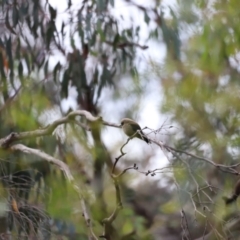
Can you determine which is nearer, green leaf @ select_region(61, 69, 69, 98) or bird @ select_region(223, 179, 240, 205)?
bird @ select_region(223, 179, 240, 205)

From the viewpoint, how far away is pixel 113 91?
4.32 metres

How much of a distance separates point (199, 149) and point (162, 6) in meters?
0.89

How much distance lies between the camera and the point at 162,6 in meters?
4.01

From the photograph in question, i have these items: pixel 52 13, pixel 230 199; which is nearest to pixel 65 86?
A: pixel 52 13

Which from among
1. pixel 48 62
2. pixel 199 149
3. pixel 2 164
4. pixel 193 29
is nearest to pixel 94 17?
pixel 48 62

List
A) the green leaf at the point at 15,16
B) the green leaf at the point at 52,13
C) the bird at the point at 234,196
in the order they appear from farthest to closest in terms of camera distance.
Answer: the green leaf at the point at 52,13 → the green leaf at the point at 15,16 → the bird at the point at 234,196

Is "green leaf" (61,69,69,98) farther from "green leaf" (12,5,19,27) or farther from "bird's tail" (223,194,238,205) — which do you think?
"bird's tail" (223,194,238,205)

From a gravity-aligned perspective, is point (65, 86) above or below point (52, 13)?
below

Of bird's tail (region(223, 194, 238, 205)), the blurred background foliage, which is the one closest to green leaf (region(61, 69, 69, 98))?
the blurred background foliage

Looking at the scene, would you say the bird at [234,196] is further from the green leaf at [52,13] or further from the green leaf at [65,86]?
the green leaf at [52,13]

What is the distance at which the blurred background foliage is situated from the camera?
11.5 ft

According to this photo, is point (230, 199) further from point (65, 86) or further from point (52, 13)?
point (52, 13)

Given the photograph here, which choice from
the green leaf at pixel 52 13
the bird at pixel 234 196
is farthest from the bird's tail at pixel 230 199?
the green leaf at pixel 52 13

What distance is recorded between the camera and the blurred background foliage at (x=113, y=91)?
3.49 metres
